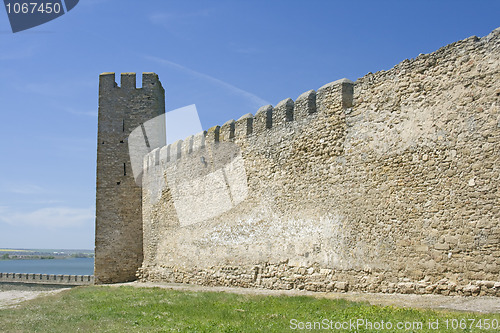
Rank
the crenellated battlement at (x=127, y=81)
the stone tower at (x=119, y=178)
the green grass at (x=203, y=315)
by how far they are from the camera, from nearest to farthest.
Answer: the green grass at (x=203, y=315) < the stone tower at (x=119, y=178) < the crenellated battlement at (x=127, y=81)

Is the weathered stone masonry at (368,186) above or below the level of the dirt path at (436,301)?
above

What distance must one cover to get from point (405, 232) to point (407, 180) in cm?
86

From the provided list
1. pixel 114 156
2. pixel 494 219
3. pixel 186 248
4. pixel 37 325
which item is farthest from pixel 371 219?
pixel 114 156

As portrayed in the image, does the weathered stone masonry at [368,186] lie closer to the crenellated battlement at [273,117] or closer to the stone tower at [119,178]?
the crenellated battlement at [273,117]

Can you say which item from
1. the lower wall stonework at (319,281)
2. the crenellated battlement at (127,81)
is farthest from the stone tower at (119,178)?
the lower wall stonework at (319,281)

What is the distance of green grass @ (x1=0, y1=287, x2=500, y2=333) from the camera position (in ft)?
20.2

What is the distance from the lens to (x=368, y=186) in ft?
30.8

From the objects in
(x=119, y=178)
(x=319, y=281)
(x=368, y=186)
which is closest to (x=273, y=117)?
(x=368, y=186)

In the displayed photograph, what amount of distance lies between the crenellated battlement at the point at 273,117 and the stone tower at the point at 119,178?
9.00ft

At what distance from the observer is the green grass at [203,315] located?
6.16m

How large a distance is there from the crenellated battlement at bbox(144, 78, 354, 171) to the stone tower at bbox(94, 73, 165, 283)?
2745 millimetres

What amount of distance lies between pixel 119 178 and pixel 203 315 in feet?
39.4

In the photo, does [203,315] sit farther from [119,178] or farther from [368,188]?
[119,178]

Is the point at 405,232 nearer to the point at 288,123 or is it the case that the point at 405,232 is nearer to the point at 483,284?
the point at 483,284
